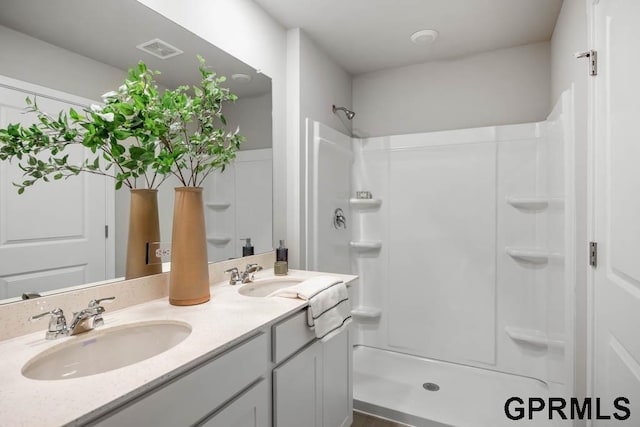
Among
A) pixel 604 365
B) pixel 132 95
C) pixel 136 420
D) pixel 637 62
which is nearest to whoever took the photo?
pixel 136 420

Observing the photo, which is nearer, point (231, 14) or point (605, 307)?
point (605, 307)

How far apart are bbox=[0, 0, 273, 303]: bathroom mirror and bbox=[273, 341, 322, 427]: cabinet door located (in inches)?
27.1

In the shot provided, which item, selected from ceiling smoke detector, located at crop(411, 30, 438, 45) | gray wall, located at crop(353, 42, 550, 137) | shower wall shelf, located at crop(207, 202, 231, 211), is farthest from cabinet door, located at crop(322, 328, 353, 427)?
ceiling smoke detector, located at crop(411, 30, 438, 45)

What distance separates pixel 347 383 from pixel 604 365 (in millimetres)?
1104

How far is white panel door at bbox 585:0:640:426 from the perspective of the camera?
3.33 feet

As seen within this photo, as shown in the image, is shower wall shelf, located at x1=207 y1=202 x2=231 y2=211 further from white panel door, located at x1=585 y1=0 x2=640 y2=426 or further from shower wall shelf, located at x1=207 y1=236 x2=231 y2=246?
white panel door, located at x1=585 y1=0 x2=640 y2=426

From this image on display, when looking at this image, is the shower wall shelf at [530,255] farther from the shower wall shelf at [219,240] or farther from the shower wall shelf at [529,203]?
the shower wall shelf at [219,240]

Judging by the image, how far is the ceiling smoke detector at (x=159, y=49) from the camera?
55.4 inches

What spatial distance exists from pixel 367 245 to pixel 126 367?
2219 mm

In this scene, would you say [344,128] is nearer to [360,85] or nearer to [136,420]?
[360,85]

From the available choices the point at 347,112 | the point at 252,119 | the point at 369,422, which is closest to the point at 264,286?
the point at 252,119

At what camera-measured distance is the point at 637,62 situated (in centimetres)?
99

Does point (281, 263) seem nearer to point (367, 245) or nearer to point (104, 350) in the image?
point (104, 350)

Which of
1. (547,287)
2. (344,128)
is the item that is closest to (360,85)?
(344,128)
